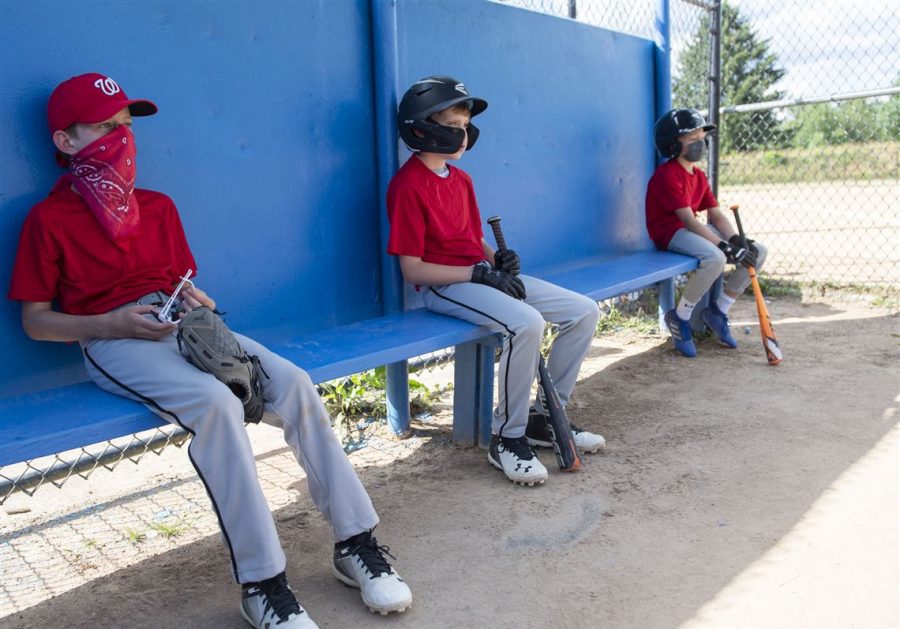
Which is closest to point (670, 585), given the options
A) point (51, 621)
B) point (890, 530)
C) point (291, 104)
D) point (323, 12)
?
point (890, 530)

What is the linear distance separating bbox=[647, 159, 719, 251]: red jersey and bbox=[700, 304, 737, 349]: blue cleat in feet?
1.64

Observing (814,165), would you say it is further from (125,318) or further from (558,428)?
(125,318)

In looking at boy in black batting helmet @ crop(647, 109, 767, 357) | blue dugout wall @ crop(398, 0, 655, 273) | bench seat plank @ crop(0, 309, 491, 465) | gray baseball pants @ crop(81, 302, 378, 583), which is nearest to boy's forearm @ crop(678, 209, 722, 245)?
boy in black batting helmet @ crop(647, 109, 767, 357)

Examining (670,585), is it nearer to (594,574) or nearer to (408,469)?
(594,574)

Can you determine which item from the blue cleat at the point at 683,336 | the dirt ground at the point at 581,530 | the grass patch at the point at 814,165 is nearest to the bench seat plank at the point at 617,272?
the blue cleat at the point at 683,336

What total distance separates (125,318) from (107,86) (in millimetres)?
742

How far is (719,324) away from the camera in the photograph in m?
5.36

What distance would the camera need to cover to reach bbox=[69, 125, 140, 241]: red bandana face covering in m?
2.61

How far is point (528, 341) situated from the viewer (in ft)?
11.1

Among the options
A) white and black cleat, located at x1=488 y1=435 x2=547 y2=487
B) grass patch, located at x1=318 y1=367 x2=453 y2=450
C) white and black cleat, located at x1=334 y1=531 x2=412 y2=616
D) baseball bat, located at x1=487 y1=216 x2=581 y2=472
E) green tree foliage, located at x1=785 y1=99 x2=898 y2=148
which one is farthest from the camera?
green tree foliage, located at x1=785 y1=99 x2=898 y2=148

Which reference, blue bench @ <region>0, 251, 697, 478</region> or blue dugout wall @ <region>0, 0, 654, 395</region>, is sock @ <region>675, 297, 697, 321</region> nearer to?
blue bench @ <region>0, 251, 697, 478</region>

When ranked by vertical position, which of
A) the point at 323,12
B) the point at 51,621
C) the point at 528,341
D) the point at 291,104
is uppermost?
the point at 323,12

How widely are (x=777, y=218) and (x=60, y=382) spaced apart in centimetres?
1187

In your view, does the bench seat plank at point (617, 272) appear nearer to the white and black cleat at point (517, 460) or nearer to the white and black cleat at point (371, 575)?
the white and black cleat at point (517, 460)
